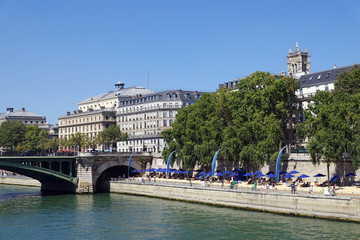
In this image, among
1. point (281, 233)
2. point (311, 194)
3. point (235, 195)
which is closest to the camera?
point (281, 233)

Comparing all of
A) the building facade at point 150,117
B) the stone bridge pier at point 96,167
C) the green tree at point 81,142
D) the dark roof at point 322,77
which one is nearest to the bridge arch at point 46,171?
the stone bridge pier at point 96,167

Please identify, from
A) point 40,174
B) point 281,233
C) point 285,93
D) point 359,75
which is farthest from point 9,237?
point 359,75

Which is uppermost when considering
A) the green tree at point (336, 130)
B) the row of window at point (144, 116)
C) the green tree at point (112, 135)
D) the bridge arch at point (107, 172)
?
the row of window at point (144, 116)

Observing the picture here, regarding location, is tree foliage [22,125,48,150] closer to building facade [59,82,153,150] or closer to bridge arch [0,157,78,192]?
building facade [59,82,153,150]

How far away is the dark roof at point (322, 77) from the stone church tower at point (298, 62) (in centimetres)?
3667

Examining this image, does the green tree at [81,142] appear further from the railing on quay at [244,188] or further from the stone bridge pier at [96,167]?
the railing on quay at [244,188]

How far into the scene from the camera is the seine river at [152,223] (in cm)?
5256

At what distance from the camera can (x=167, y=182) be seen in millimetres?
87000

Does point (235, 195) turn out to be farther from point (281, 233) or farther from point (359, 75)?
point (359, 75)

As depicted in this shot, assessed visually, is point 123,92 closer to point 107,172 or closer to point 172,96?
point 172,96

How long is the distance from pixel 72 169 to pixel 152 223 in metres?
41.7

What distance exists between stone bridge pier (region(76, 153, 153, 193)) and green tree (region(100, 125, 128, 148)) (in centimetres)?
3961

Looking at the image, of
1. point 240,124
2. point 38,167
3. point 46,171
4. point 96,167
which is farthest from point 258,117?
point 38,167

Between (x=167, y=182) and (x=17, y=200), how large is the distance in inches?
906
